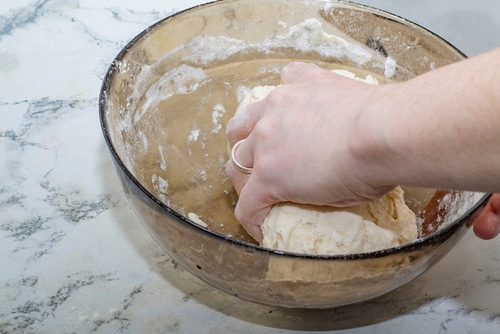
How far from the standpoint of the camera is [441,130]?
20.7 inches

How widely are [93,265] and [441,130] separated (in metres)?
0.63

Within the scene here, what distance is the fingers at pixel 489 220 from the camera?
85 cm

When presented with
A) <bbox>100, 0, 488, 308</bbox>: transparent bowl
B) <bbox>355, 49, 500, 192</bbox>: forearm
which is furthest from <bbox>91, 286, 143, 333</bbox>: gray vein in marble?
<bbox>355, 49, 500, 192</bbox>: forearm

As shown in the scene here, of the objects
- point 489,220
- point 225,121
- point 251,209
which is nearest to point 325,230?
point 251,209

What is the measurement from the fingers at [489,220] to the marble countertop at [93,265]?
12 centimetres

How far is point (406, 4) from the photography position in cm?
154

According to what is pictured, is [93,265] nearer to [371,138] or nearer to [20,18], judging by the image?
[371,138]

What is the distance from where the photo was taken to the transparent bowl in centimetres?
71

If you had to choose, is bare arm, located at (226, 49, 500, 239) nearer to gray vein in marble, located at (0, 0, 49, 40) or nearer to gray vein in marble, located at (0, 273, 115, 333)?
gray vein in marble, located at (0, 273, 115, 333)

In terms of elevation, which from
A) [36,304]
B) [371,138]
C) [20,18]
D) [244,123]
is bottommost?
[36,304]

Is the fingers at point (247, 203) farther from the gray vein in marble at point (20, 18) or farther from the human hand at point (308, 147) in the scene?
the gray vein in marble at point (20, 18)

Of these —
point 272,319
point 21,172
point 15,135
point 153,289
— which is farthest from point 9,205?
point 272,319

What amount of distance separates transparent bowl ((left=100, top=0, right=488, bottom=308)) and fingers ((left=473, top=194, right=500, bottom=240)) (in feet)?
0.10

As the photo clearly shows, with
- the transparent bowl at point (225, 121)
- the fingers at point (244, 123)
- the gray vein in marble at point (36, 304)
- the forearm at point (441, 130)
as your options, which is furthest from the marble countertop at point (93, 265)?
the forearm at point (441, 130)
